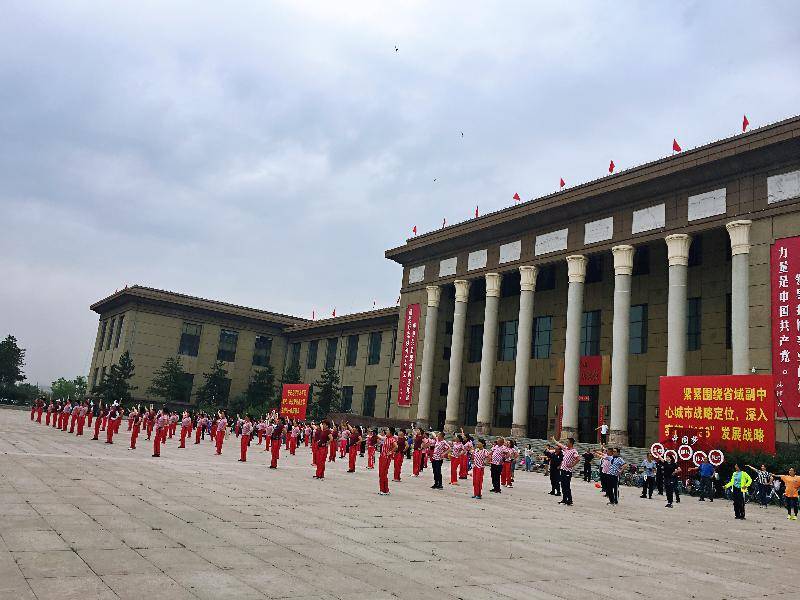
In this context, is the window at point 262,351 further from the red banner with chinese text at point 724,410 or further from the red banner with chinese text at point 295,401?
the red banner with chinese text at point 724,410

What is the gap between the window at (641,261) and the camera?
38.4 metres

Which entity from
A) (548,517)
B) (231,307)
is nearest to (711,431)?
(548,517)

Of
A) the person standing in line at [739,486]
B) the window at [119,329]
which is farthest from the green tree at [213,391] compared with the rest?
the person standing in line at [739,486]

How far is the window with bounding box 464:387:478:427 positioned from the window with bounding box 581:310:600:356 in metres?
8.96

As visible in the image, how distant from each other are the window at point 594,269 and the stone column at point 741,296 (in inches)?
406

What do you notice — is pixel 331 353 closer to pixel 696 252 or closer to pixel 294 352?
pixel 294 352

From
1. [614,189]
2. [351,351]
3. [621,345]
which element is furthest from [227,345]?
[614,189]

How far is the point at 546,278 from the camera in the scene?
4416 cm

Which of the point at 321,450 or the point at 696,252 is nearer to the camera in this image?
the point at 321,450

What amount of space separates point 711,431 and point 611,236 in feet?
47.3

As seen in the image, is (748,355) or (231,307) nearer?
(748,355)

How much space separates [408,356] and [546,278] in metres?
11.7

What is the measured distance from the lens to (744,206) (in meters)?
30.6

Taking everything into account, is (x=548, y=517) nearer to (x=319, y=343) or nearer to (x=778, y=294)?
(x=778, y=294)
